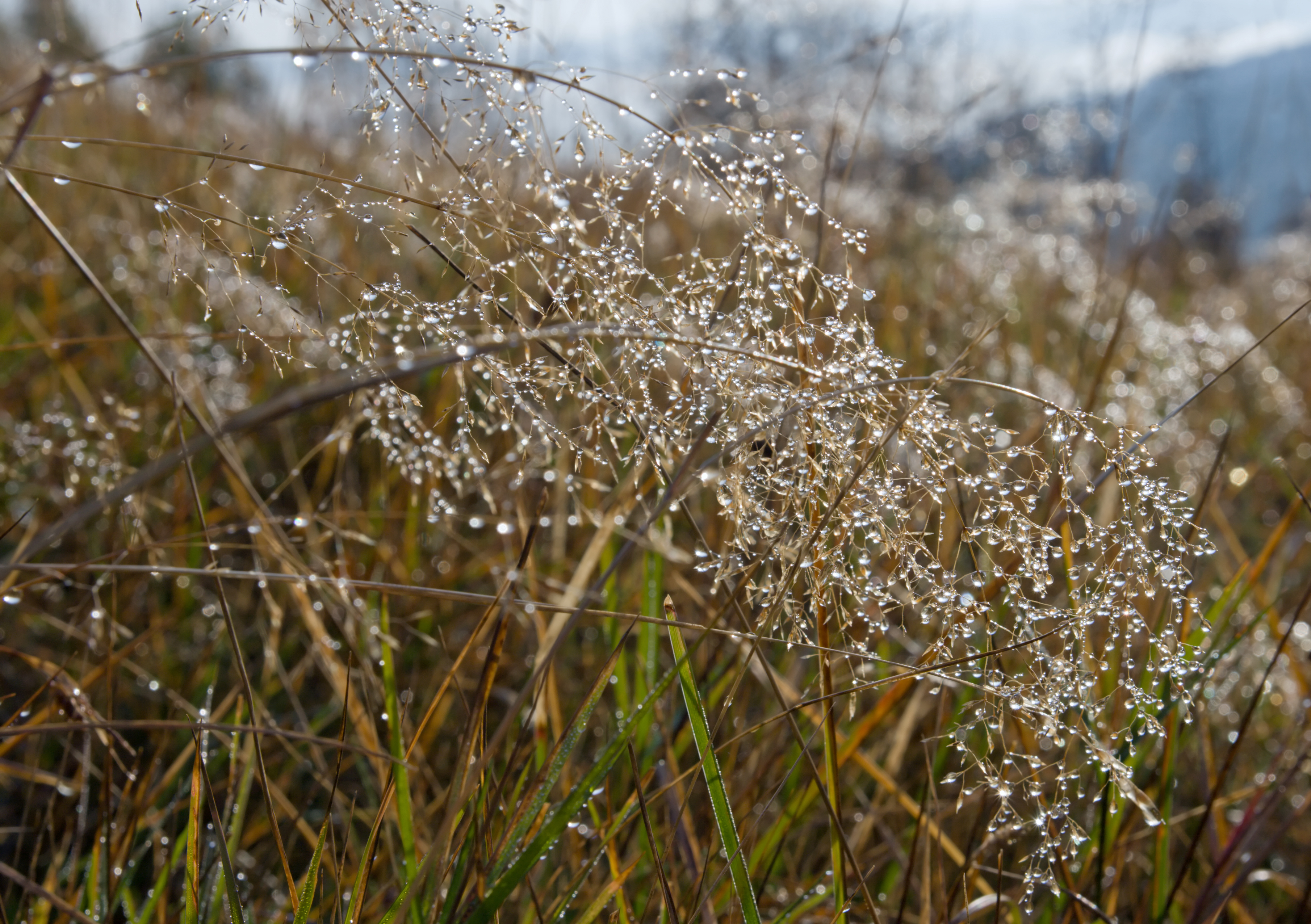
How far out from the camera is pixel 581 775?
101cm

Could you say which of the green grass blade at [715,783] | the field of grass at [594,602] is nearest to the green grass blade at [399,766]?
the field of grass at [594,602]

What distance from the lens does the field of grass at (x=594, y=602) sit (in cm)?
72

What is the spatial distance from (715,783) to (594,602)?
69cm

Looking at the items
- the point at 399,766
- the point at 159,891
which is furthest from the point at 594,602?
the point at 159,891

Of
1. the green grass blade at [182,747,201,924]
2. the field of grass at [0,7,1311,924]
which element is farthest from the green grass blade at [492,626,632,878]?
the green grass blade at [182,747,201,924]

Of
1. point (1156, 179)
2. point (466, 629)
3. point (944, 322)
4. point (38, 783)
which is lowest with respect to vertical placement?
point (38, 783)

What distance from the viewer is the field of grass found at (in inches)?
28.3

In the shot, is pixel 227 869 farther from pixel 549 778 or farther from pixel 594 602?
pixel 594 602

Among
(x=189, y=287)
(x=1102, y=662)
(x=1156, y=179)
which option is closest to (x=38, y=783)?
(x=1102, y=662)

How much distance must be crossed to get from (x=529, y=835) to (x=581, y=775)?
0.22 metres

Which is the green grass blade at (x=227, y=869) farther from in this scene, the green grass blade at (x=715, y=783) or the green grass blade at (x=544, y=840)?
the green grass blade at (x=715, y=783)

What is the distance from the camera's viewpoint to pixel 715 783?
0.74m

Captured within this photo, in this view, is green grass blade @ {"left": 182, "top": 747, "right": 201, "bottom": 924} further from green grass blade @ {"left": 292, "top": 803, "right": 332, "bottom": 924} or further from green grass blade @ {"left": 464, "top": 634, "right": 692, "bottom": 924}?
green grass blade @ {"left": 464, "top": 634, "right": 692, "bottom": 924}

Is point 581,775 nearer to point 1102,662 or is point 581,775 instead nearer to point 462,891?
point 462,891
